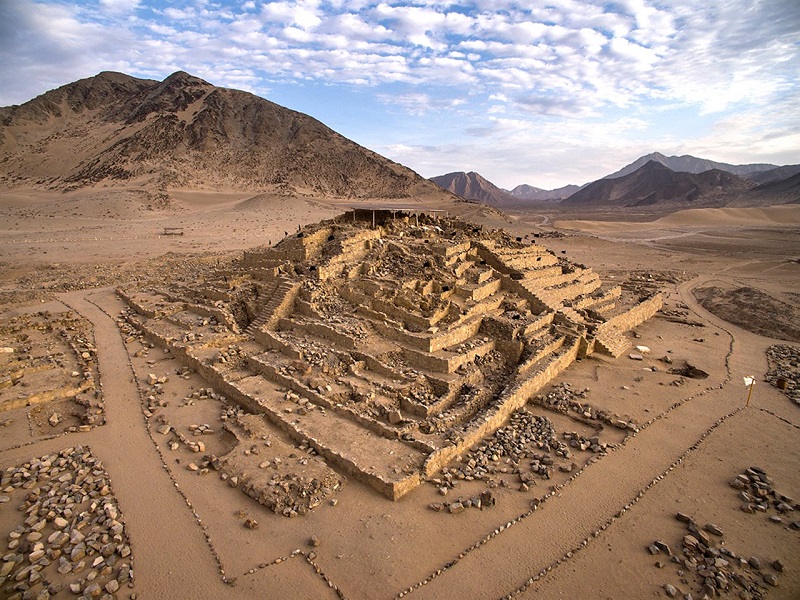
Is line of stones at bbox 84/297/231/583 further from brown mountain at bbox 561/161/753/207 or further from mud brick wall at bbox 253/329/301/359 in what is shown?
brown mountain at bbox 561/161/753/207

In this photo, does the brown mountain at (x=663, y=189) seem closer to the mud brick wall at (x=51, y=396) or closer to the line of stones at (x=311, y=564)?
the line of stones at (x=311, y=564)

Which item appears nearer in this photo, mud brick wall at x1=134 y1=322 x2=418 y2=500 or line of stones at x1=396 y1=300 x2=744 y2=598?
line of stones at x1=396 y1=300 x2=744 y2=598

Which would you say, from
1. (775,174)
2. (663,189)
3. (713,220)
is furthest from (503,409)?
(775,174)

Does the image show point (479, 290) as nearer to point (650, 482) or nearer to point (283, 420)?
point (650, 482)

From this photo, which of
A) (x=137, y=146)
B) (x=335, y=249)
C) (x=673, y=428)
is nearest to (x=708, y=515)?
(x=673, y=428)

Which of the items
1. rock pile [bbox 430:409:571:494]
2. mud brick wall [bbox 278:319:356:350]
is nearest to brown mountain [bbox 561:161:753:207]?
rock pile [bbox 430:409:571:494]

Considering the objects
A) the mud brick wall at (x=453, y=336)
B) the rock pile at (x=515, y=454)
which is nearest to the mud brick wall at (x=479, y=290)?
the mud brick wall at (x=453, y=336)
